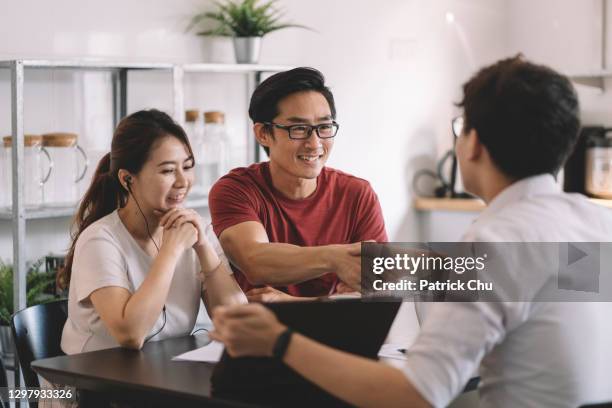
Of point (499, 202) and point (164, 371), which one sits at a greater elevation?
point (499, 202)

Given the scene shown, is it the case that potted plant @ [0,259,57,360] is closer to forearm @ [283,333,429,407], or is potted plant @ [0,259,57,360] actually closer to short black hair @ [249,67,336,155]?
short black hair @ [249,67,336,155]

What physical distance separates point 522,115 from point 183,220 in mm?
1011

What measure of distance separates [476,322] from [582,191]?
10.4 ft

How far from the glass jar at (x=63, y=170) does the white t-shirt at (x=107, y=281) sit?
3.49 feet

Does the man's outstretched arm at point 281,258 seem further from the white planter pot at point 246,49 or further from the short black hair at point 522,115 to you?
the white planter pot at point 246,49

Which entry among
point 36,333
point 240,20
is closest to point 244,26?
point 240,20

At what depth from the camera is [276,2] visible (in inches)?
160

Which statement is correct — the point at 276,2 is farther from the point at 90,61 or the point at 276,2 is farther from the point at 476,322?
the point at 476,322

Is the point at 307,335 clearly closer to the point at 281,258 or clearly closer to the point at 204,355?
the point at 204,355

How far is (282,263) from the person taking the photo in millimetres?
2238

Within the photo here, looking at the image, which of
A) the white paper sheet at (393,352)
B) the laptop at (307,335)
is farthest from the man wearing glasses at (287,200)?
the laptop at (307,335)

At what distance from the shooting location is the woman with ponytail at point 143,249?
2012 millimetres

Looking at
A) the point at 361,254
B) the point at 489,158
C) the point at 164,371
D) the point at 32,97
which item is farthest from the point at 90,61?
the point at 489,158

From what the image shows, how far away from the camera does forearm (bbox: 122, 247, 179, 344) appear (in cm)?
191
